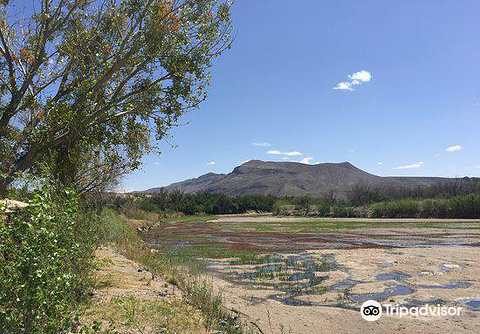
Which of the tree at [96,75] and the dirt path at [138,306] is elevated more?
the tree at [96,75]

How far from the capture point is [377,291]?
41.8ft

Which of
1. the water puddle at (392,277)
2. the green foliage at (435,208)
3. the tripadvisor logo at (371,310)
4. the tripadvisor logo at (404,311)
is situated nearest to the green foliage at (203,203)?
the green foliage at (435,208)

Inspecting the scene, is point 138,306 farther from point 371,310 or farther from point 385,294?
point 385,294

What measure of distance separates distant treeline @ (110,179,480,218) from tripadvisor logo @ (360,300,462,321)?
43869 mm

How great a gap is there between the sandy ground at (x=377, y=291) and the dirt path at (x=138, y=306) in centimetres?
189

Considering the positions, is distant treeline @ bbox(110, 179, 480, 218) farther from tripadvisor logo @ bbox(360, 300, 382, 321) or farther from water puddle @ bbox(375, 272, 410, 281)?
tripadvisor logo @ bbox(360, 300, 382, 321)

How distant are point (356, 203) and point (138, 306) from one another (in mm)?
80344

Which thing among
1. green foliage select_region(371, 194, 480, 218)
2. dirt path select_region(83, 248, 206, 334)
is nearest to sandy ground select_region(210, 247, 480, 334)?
dirt path select_region(83, 248, 206, 334)

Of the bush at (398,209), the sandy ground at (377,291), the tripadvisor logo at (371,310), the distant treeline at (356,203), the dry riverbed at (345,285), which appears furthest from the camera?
the bush at (398,209)

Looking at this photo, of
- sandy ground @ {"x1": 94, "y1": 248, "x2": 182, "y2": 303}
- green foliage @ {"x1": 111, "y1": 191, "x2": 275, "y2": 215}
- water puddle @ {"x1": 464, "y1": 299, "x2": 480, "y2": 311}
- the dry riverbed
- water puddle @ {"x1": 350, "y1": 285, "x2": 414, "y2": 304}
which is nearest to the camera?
sandy ground @ {"x1": 94, "y1": 248, "x2": 182, "y2": 303}

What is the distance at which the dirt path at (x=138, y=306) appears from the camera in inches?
289

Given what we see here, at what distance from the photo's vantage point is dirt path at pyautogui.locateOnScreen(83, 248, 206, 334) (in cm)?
734

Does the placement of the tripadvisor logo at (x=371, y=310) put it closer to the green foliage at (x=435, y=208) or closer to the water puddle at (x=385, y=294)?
the water puddle at (x=385, y=294)

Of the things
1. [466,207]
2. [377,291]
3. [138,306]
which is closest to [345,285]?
[377,291]
